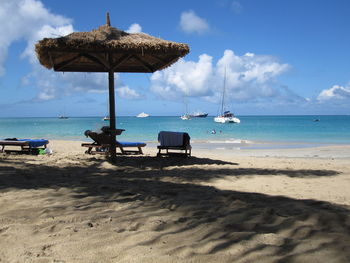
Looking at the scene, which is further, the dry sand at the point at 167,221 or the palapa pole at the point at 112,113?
the palapa pole at the point at 112,113

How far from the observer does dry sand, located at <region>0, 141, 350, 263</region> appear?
2047 mm

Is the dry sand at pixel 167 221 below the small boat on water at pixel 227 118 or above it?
below

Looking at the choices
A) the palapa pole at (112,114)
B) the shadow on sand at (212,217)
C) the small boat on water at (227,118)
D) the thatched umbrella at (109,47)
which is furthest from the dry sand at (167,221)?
the small boat on water at (227,118)

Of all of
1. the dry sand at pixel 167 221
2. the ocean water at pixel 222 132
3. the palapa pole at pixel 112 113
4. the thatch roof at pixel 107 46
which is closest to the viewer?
the dry sand at pixel 167 221

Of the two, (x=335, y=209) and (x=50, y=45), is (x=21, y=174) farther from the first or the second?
(x=335, y=209)

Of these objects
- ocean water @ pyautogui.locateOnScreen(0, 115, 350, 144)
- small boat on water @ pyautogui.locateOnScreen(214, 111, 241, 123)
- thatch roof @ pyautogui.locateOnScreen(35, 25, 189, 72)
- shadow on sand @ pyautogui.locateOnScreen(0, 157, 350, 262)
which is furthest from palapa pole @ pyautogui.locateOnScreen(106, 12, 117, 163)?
small boat on water @ pyautogui.locateOnScreen(214, 111, 241, 123)

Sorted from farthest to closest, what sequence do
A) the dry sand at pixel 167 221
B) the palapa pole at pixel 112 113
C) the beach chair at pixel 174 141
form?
the beach chair at pixel 174 141, the palapa pole at pixel 112 113, the dry sand at pixel 167 221

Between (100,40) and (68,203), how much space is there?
4177 mm

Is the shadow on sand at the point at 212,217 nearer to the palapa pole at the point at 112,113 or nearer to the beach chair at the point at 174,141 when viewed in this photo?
the palapa pole at the point at 112,113

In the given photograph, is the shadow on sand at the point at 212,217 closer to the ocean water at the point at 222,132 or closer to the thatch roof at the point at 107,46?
the thatch roof at the point at 107,46

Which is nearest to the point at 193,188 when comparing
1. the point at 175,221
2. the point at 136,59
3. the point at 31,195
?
the point at 175,221

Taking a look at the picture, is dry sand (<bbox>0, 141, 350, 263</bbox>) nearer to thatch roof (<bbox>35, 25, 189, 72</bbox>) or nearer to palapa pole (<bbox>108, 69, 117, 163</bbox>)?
palapa pole (<bbox>108, 69, 117, 163</bbox>)

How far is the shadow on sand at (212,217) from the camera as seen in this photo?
2.08 metres

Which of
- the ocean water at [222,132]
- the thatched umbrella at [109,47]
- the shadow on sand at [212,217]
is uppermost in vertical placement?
the thatched umbrella at [109,47]
